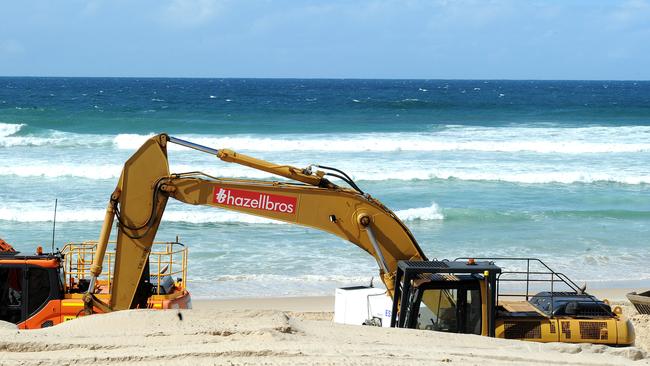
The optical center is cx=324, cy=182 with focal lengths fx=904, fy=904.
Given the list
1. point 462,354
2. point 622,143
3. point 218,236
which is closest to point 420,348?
point 462,354

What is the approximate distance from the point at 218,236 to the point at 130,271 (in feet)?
35.0

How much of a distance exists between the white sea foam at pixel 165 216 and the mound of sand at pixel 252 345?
13649 mm

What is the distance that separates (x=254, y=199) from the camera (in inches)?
415

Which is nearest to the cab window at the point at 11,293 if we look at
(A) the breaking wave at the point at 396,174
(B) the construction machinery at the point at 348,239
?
(B) the construction machinery at the point at 348,239

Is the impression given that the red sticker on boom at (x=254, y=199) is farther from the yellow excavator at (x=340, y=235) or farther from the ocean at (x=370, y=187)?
the ocean at (x=370, y=187)

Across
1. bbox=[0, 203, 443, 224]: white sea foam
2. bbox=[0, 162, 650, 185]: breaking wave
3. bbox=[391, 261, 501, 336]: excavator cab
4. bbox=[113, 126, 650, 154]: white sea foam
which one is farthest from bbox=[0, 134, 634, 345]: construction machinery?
bbox=[113, 126, 650, 154]: white sea foam

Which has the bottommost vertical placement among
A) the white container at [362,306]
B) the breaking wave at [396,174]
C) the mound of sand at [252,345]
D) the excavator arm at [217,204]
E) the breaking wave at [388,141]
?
the white container at [362,306]

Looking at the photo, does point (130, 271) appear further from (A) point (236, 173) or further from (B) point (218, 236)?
(A) point (236, 173)

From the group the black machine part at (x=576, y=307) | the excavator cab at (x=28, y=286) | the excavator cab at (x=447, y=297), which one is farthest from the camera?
the excavator cab at (x=28, y=286)

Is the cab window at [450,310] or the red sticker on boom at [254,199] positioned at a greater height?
the red sticker on boom at [254,199]

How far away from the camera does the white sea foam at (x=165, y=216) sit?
22617 millimetres

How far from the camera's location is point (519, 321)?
10.6 meters

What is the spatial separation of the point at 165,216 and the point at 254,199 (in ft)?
42.3

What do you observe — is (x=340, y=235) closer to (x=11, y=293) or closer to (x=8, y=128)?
(x=11, y=293)
